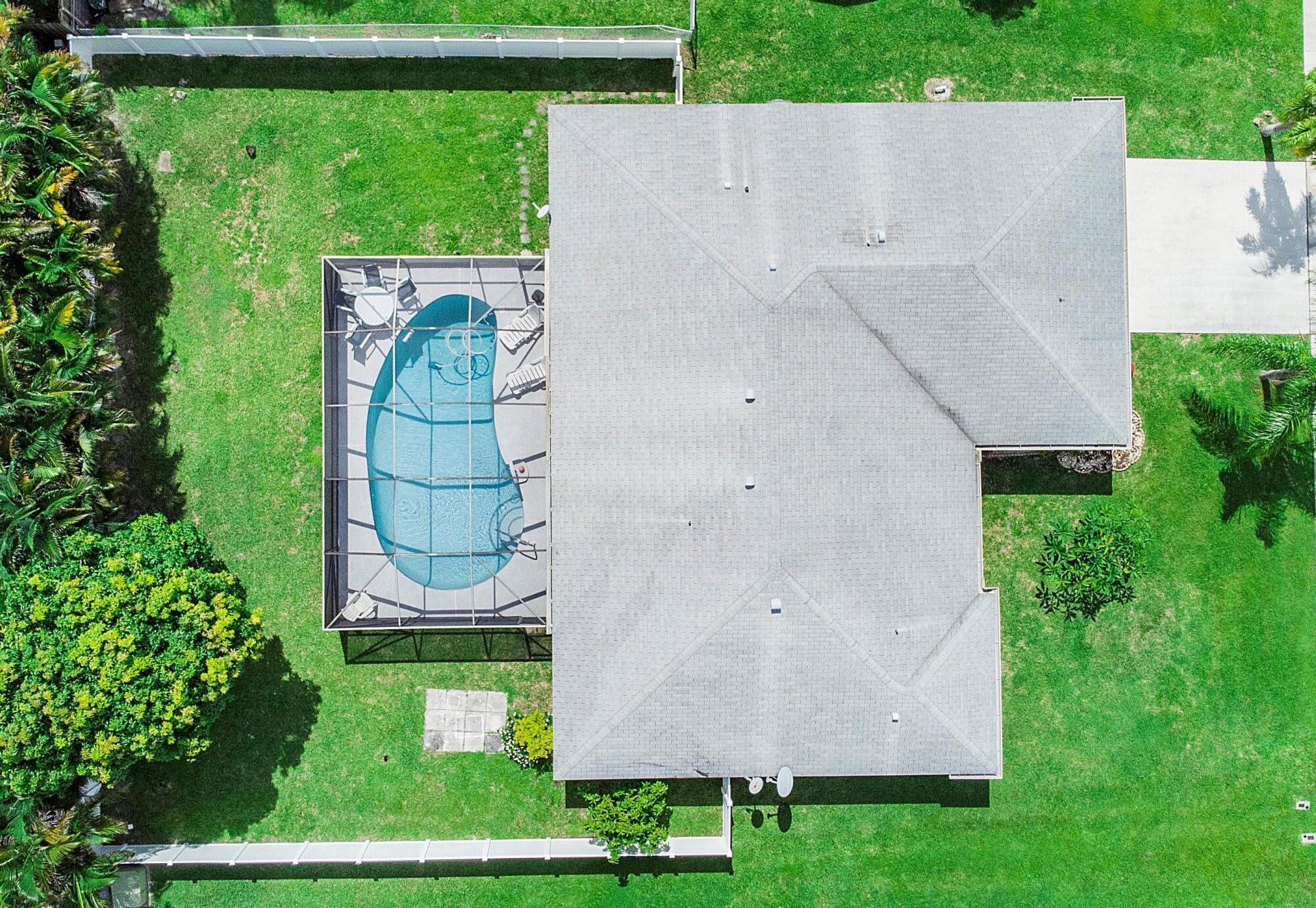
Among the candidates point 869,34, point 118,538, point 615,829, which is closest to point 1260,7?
point 869,34

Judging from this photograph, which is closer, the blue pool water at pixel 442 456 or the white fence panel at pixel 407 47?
the blue pool water at pixel 442 456

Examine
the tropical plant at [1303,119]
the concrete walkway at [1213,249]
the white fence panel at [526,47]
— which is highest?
the white fence panel at [526,47]

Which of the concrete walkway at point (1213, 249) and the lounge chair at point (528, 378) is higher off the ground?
the concrete walkway at point (1213, 249)

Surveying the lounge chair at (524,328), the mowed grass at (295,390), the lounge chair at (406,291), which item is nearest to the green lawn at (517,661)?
the mowed grass at (295,390)

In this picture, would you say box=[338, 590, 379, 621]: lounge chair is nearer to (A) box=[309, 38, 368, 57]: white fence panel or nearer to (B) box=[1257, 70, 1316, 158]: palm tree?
(A) box=[309, 38, 368, 57]: white fence panel

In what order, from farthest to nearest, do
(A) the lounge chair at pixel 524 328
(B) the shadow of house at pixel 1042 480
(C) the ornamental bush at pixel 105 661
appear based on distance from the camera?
(B) the shadow of house at pixel 1042 480 < (A) the lounge chair at pixel 524 328 < (C) the ornamental bush at pixel 105 661

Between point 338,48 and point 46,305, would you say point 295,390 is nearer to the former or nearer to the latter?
point 46,305

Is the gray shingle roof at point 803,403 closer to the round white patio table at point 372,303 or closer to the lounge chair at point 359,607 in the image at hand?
the round white patio table at point 372,303
